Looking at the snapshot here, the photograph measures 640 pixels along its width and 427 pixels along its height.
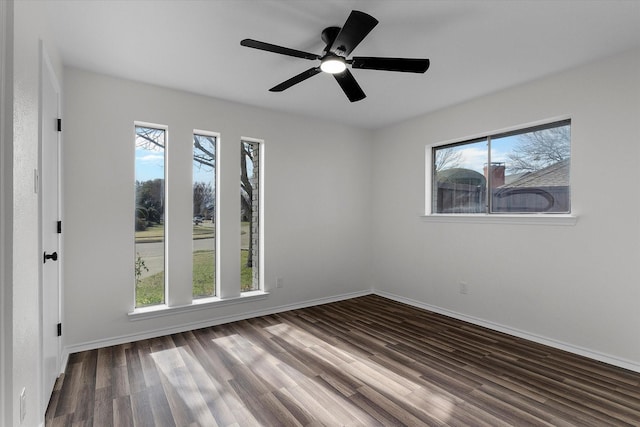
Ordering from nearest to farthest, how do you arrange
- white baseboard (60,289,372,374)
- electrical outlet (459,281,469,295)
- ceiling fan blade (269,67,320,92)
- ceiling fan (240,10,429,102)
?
ceiling fan (240,10,429,102) → ceiling fan blade (269,67,320,92) → white baseboard (60,289,372,374) → electrical outlet (459,281,469,295)

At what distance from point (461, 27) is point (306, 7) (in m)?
1.10

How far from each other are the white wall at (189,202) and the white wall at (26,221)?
1.24 m

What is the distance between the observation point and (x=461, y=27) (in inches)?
89.0

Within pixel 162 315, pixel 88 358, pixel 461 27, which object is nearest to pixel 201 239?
pixel 162 315

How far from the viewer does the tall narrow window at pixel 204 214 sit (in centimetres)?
361

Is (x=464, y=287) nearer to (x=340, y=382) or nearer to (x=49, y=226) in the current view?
(x=340, y=382)

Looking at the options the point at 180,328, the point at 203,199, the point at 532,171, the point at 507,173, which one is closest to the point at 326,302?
the point at 180,328

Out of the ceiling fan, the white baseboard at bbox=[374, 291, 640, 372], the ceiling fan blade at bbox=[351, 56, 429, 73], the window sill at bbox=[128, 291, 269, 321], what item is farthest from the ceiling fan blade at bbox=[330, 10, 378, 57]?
the white baseboard at bbox=[374, 291, 640, 372]

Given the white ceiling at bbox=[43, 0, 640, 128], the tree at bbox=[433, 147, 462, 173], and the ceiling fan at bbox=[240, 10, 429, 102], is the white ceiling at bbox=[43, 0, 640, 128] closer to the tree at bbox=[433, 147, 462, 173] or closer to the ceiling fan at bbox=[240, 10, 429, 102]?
the ceiling fan at bbox=[240, 10, 429, 102]

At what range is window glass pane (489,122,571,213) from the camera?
3.09 meters

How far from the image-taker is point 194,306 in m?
3.47

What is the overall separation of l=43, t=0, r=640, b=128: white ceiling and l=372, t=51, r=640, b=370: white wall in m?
0.29

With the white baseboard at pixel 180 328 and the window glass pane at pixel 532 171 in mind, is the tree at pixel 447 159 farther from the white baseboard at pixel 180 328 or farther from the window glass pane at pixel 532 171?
the white baseboard at pixel 180 328

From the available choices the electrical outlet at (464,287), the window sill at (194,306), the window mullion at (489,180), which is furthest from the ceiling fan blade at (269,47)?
the electrical outlet at (464,287)
